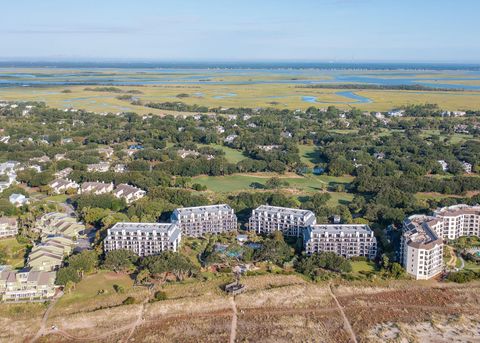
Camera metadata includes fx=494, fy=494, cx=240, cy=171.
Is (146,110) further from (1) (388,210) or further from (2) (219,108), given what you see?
(1) (388,210)


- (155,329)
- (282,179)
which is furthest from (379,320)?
(282,179)

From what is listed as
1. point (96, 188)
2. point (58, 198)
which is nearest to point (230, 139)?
point (96, 188)

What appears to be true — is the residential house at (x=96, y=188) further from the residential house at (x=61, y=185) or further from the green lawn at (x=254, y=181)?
the green lawn at (x=254, y=181)

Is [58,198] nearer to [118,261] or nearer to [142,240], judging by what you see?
[142,240]

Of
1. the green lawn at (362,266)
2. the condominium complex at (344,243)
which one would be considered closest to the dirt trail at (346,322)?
the green lawn at (362,266)

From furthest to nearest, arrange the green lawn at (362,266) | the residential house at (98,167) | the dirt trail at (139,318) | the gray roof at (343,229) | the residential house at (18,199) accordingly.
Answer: the residential house at (98,167) < the residential house at (18,199) < the gray roof at (343,229) < the green lawn at (362,266) < the dirt trail at (139,318)

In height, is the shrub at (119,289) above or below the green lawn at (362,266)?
above
